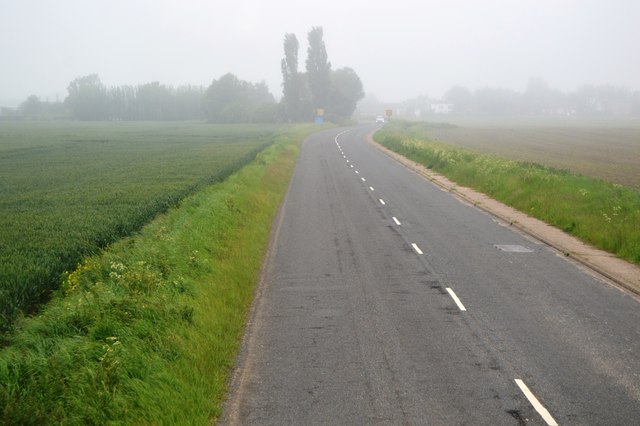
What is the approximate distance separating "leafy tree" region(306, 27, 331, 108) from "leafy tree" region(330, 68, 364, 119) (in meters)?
6.49

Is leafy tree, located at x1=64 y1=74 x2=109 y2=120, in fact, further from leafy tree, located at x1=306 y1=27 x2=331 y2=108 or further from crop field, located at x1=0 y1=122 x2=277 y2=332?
crop field, located at x1=0 y1=122 x2=277 y2=332

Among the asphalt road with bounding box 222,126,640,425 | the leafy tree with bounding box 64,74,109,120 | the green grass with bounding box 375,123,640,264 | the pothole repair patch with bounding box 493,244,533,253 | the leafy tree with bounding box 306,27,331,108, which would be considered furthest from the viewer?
the leafy tree with bounding box 64,74,109,120

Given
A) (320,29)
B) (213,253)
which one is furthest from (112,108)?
(213,253)

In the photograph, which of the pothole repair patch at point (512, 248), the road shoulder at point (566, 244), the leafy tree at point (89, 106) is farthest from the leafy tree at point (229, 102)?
the pothole repair patch at point (512, 248)

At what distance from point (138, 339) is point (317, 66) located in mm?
123937

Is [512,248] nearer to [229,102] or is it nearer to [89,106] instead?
[229,102]

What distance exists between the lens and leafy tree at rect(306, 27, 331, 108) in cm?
12638

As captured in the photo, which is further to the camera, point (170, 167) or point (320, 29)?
point (320, 29)

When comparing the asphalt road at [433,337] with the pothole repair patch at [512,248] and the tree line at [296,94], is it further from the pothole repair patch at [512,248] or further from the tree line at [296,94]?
the tree line at [296,94]

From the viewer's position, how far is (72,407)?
7.09 metres

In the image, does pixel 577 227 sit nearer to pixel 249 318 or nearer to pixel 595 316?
pixel 595 316

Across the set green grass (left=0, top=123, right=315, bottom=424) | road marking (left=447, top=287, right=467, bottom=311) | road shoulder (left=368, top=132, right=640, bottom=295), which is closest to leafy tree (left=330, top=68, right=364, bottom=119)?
road shoulder (left=368, top=132, right=640, bottom=295)

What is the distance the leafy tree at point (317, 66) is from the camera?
415 ft

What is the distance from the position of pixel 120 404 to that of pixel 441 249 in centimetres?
1133
